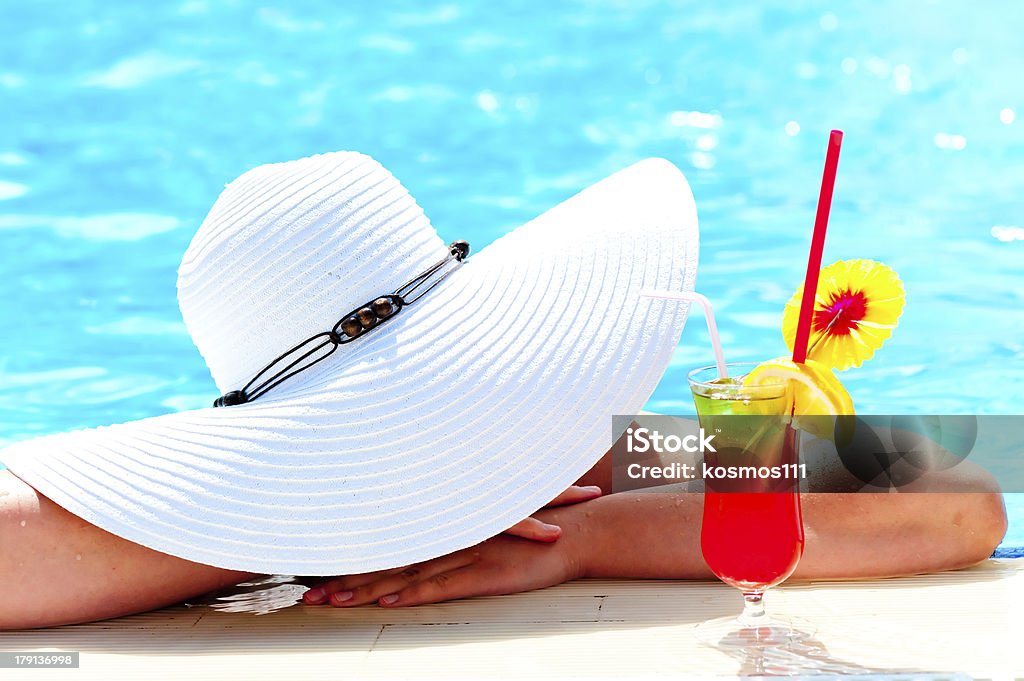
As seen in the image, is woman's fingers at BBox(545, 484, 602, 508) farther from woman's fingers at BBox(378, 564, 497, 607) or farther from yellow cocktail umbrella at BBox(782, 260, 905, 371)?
yellow cocktail umbrella at BBox(782, 260, 905, 371)

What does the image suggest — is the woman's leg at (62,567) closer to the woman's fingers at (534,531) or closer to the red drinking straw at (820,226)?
the woman's fingers at (534,531)

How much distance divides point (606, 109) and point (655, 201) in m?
3.56

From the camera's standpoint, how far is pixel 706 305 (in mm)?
1381

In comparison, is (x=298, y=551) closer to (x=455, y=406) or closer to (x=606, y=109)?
(x=455, y=406)

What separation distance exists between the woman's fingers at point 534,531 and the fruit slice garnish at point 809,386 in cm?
39

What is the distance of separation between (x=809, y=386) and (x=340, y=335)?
628 millimetres

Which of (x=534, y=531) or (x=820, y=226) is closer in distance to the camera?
(x=820, y=226)

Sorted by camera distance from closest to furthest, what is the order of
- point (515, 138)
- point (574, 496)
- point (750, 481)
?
point (750, 481) < point (574, 496) < point (515, 138)

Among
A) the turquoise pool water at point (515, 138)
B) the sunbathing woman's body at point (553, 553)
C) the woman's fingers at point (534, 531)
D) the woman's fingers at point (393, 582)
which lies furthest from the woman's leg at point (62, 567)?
the turquoise pool water at point (515, 138)

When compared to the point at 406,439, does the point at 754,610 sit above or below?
below

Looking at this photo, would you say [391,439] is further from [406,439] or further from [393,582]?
[393,582]

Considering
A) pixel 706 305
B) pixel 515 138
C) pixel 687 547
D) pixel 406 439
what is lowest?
pixel 687 547

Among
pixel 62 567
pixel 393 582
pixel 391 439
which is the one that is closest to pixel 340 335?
pixel 391 439

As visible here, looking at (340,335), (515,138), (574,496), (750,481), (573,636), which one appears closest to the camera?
(750,481)
